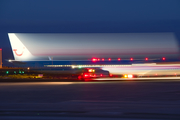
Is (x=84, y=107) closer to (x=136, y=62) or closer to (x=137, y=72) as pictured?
(x=137, y=72)

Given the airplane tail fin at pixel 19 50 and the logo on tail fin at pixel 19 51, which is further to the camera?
the logo on tail fin at pixel 19 51

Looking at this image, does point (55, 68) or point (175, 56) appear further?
point (55, 68)

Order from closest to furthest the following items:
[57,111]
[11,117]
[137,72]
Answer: [11,117], [57,111], [137,72]

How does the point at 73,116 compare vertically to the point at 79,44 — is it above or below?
below

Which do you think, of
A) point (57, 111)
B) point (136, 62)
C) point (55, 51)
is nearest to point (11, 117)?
point (57, 111)

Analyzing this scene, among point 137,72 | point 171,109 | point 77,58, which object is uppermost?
point 77,58

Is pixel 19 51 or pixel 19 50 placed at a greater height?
pixel 19 50

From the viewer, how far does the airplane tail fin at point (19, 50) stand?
54.9 metres

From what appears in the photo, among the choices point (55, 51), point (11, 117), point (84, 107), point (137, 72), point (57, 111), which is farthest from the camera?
point (55, 51)

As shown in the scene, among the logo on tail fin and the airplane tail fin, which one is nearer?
the airplane tail fin

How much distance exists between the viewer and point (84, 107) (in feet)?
38.6

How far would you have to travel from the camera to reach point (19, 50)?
186 feet

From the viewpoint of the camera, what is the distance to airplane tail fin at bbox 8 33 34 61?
54.9 metres

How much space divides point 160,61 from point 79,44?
13920 mm
